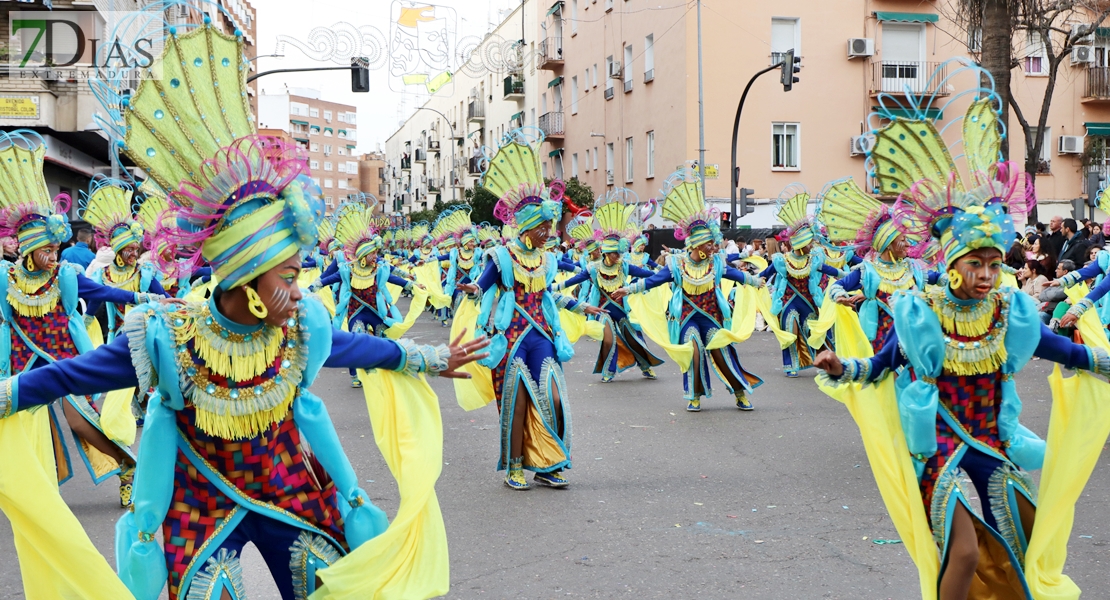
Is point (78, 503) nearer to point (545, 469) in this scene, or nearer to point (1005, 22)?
point (545, 469)

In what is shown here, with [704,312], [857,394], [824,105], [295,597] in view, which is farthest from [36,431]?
[824,105]

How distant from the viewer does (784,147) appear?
31.1 meters

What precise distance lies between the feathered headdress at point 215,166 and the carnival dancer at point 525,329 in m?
3.91

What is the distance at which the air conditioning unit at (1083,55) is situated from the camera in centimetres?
3069

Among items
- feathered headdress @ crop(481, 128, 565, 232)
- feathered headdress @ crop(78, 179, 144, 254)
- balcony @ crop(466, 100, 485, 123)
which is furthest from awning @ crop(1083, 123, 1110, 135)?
balcony @ crop(466, 100, 485, 123)

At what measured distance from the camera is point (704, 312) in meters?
10.5

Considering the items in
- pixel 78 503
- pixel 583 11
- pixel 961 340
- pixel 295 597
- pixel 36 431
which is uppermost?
pixel 583 11

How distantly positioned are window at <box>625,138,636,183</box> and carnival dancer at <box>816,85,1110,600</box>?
3244cm

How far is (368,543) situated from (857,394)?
2.08 metres

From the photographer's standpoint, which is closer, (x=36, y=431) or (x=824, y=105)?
(x=36, y=431)

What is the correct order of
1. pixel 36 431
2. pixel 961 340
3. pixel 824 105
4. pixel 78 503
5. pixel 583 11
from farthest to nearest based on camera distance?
1. pixel 583 11
2. pixel 824 105
3. pixel 78 503
4. pixel 36 431
5. pixel 961 340

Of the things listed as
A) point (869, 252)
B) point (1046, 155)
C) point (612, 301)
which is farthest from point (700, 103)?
point (869, 252)

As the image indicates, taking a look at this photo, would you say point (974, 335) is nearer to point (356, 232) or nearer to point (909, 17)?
point (356, 232)

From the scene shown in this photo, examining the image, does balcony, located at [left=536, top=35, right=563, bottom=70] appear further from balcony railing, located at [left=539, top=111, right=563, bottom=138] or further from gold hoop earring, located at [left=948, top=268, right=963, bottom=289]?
gold hoop earring, located at [left=948, top=268, right=963, bottom=289]
